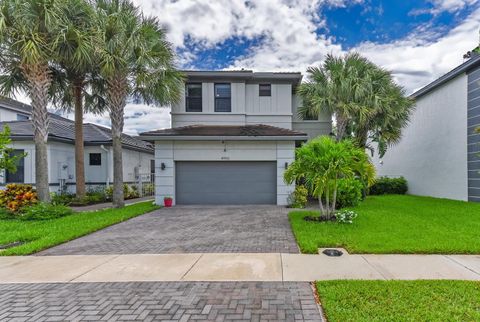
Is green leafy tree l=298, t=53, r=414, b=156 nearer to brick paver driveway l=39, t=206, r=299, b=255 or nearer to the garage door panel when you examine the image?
the garage door panel

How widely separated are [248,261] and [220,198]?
323 inches

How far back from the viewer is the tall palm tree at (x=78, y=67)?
995 centimetres

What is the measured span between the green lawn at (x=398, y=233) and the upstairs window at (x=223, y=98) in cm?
788

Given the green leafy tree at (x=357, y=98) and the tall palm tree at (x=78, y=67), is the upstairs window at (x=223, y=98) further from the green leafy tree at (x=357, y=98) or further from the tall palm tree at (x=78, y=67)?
the tall palm tree at (x=78, y=67)

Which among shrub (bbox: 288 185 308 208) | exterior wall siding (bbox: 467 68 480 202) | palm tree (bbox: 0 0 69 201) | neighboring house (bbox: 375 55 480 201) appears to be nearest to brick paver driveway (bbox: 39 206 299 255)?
shrub (bbox: 288 185 308 208)

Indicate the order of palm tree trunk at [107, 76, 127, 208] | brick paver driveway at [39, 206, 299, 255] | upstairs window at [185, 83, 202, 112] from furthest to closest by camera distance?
upstairs window at [185, 83, 202, 112], palm tree trunk at [107, 76, 127, 208], brick paver driveway at [39, 206, 299, 255]

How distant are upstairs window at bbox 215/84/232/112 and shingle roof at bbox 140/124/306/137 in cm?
107

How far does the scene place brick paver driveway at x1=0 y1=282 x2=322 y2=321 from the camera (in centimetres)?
319

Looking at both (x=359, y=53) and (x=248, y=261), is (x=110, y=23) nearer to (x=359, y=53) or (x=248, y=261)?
(x=248, y=261)

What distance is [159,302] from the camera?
3.52 metres

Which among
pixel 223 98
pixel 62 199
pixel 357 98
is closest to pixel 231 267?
pixel 357 98

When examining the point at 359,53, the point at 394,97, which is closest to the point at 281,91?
the point at 359,53

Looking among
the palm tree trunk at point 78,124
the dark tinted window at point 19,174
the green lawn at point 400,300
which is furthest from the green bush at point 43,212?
the green lawn at point 400,300

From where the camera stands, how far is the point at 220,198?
43.3 feet
